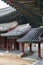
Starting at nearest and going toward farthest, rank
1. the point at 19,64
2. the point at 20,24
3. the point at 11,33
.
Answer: the point at 19,64, the point at 11,33, the point at 20,24

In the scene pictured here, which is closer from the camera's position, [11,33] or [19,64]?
[19,64]

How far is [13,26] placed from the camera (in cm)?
2214

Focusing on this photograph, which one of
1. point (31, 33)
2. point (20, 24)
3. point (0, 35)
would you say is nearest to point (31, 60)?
point (31, 33)

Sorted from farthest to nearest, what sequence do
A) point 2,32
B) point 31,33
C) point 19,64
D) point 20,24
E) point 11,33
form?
point 20,24, point 2,32, point 11,33, point 31,33, point 19,64

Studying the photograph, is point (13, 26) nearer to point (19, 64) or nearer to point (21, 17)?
point (21, 17)

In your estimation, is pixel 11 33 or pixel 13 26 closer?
pixel 11 33

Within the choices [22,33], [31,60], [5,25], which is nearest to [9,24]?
[5,25]

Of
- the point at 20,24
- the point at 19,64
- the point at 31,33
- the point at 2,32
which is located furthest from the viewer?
the point at 20,24

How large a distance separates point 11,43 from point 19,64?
241 inches

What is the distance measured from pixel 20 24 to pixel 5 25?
5.61ft

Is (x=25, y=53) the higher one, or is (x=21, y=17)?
(x=21, y=17)

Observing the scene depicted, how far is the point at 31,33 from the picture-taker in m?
18.4

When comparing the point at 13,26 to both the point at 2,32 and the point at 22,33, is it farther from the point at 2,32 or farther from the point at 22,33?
the point at 22,33

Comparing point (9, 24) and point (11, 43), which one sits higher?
point (9, 24)
